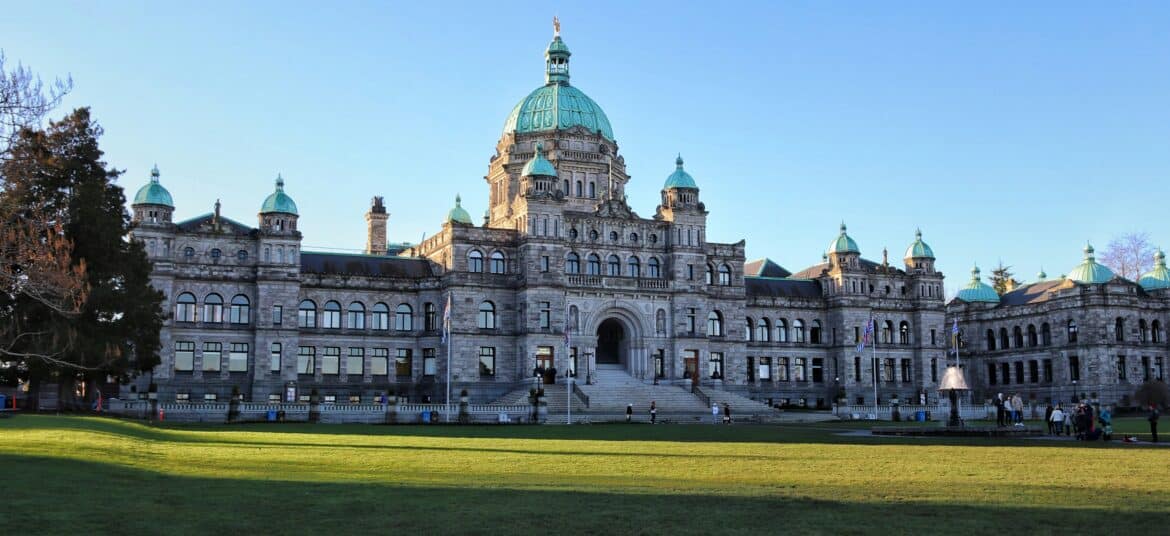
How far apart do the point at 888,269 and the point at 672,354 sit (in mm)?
25129

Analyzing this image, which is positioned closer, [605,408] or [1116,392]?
[605,408]

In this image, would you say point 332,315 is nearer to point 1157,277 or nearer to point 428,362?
point 428,362

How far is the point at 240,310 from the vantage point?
80.6m

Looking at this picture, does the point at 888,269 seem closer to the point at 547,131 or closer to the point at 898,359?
the point at 898,359

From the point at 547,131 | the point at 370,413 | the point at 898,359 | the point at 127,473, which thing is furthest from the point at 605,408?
the point at 127,473

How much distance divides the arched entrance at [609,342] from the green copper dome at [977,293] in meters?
39.6

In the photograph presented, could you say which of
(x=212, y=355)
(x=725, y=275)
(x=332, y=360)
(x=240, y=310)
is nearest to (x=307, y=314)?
(x=332, y=360)

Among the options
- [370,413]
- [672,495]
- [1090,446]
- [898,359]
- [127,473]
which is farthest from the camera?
[898,359]

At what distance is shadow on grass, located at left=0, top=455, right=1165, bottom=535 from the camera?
55.1 ft

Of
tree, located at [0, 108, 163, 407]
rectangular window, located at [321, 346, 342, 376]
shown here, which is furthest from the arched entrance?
tree, located at [0, 108, 163, 407]

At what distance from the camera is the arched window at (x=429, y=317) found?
85188 millimetres

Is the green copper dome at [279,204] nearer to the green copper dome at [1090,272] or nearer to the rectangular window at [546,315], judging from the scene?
the rectangular window at [546,315]

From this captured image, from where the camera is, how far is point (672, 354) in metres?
86.6

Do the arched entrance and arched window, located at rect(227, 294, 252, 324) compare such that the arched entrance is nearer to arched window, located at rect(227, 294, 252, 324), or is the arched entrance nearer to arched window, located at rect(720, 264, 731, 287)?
arched window, located at rect(720, 264, 731, 287)
